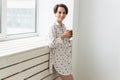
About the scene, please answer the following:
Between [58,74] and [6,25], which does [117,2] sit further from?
[6,25]

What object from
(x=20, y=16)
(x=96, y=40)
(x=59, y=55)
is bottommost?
(x=59, y=55)

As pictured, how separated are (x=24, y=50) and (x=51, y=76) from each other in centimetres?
59

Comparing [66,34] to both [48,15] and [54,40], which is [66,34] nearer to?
[54,40]

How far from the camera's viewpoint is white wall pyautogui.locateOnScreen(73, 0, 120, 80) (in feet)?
8.34

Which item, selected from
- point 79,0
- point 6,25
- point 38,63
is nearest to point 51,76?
point 38,63

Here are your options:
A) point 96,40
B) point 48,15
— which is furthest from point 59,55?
point 96,40

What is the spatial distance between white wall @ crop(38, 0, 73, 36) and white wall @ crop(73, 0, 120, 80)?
0.38ft

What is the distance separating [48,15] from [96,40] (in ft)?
2.17

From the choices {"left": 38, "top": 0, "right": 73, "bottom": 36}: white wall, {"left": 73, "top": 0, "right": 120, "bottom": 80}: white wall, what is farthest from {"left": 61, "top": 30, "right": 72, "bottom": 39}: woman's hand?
{"left": 73, "top": 0, "right": 120, "bottom": 80}: white wall

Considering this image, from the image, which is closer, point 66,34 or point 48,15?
point 66,34

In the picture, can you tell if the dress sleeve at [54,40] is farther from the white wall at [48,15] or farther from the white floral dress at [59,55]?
the white wall at [48,15]

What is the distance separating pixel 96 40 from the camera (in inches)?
104

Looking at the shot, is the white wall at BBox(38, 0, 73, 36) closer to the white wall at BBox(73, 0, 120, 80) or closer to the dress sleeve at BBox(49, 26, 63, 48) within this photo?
the white wall at BBox(73, 0, 120, 80)

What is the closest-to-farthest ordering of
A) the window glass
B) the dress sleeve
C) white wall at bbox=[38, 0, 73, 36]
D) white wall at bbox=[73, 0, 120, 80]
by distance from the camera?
the dress sleeve < the window glass < white wall at bbox=[38, 0, 73, 36] < white wall at bbox=[73, 0, 120, 80]
